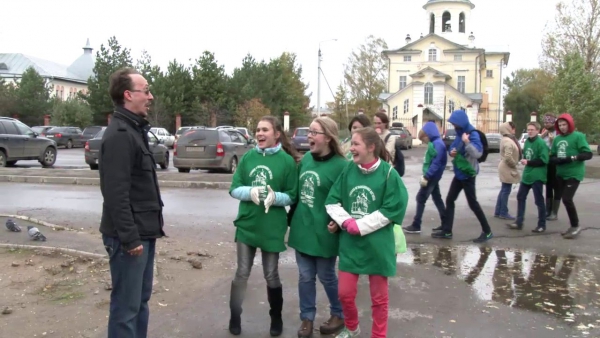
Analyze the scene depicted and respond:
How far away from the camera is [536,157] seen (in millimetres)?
9094

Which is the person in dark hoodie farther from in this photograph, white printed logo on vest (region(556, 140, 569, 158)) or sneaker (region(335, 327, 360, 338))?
sneaker (region(335, 327, 360, 338))

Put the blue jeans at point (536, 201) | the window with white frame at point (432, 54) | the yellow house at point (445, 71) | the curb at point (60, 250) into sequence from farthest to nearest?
the window with white frame at point (432, 54), the yellow house at point (445, 71), the blue jeans at point (536, 201), the curb at point (60, 250)

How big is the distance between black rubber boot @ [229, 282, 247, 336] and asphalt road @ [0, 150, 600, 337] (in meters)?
0.11

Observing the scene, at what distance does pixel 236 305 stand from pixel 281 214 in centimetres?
85

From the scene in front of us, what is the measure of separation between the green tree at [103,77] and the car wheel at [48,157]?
3119cm

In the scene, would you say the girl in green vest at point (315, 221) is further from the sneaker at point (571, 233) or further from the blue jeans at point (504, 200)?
the blue jeans at point (504, 200)

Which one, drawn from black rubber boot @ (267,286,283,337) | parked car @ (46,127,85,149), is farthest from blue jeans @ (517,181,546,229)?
parked car @ (46,127,85,149)

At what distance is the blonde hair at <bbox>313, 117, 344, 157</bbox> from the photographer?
4484 millimetres

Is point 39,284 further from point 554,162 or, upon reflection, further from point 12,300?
point 554,162

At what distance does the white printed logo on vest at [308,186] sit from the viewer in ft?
14.5

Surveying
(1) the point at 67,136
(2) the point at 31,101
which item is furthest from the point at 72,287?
(2) the point at 31,101

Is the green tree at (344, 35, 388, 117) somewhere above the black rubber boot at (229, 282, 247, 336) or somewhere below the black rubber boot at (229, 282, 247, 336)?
above

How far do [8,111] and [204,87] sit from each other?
19396 mm

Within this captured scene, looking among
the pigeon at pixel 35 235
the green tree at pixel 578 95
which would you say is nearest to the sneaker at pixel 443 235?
the pigeon at pixel 35 235
